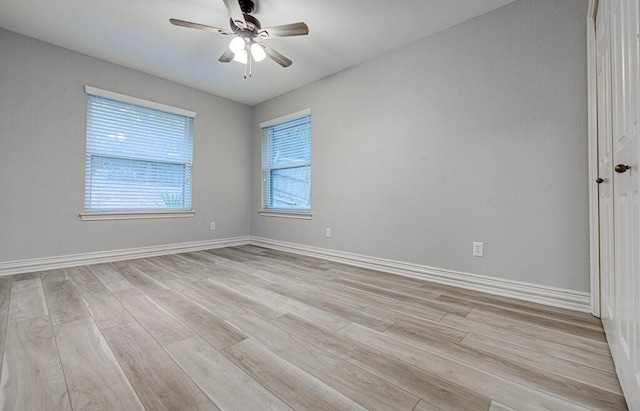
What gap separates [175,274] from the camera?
2705mm

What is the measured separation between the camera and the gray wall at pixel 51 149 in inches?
103

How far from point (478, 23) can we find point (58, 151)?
14.1 ft

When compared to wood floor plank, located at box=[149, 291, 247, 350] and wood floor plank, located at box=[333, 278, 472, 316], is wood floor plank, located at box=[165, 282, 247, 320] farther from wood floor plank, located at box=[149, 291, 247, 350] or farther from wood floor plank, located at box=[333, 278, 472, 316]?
wood floor plank, located at box=[333, 278, 472, 316]

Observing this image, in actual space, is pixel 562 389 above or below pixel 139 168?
below

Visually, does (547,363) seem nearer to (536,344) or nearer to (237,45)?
(536,344)

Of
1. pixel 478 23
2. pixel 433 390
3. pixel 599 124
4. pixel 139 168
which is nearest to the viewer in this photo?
pixel 433 390

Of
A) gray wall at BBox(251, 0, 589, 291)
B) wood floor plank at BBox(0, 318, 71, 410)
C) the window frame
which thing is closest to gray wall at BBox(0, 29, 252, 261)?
the window frame

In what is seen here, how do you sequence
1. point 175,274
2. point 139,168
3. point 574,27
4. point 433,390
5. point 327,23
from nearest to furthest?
point 433,390, point 574,27, point 327,23, point 175,274, point 139,168

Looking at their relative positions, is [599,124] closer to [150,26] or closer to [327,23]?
[327,23]

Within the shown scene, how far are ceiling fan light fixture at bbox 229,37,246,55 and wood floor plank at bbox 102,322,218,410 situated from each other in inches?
87.6

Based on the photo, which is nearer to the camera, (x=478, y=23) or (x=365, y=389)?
(x=365, y=389)

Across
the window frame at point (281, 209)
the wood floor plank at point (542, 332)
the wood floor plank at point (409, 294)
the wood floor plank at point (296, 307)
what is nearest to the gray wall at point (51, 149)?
the window frame at point (281, 209)

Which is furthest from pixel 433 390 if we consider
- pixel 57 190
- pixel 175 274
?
pixel 57 190

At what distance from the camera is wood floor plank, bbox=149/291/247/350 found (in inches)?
57.3
